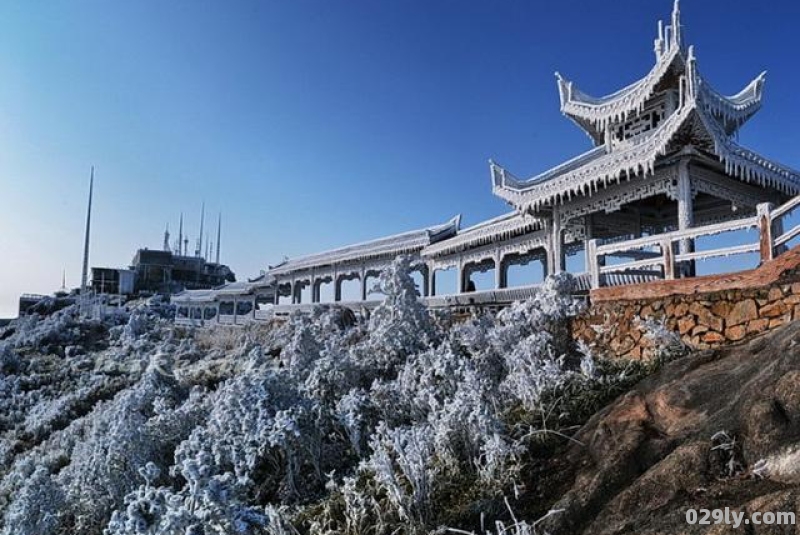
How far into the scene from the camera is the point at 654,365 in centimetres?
601

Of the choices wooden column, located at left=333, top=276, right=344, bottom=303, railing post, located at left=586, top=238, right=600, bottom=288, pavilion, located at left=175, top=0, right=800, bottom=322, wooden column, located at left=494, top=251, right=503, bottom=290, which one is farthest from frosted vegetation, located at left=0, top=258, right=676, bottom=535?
wooden column, located at left=333, top=276, right=344, bottom=303

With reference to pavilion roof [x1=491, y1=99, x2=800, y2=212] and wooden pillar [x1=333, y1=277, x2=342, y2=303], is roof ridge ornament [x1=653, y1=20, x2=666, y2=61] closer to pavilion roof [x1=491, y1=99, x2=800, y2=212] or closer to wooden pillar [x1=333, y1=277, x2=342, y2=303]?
pavilion roof [x1=491, y1=99, x2=800, y2=212]

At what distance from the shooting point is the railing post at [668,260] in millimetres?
7887

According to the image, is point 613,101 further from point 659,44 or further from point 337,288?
point 337,288

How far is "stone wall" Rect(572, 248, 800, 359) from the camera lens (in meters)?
5.95

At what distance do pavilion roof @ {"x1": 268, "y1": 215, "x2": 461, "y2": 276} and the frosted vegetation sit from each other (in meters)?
10.5

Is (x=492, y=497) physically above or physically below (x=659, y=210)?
below

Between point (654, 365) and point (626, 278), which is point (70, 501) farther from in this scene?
point (626, 278)

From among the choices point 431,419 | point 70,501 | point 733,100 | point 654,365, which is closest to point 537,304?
point 654,365

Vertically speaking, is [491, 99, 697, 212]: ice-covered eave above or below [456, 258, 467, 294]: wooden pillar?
above

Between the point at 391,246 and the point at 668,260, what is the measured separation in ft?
51.5

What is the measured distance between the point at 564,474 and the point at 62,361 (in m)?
28.6

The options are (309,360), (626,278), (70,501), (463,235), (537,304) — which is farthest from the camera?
(463,235)

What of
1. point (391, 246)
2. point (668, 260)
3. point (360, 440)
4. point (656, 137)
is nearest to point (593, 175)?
point (656, 137)
